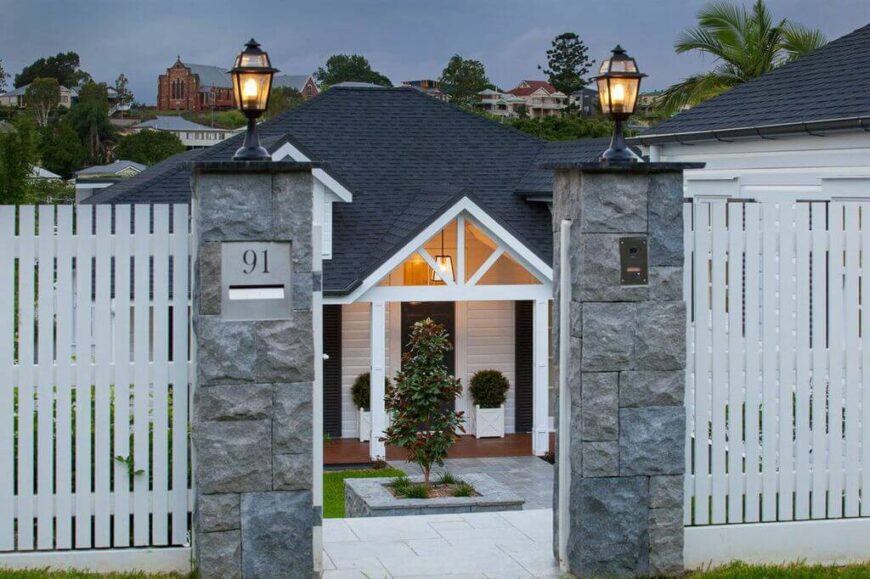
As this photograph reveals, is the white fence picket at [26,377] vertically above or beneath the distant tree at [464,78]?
beneath

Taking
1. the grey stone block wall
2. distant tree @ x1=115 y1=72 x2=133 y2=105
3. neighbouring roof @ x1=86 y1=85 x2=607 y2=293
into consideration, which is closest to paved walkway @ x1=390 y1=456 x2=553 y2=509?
neighbouring roof @ x1=86 y1=85 x2=607 y2=293

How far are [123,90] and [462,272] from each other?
107 meters

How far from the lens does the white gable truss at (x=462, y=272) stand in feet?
60.2

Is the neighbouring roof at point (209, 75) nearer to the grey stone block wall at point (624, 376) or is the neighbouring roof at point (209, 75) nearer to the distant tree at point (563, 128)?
→ the distant tree at point (563, 128)

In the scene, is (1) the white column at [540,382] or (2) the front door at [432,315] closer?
(1) the white column at [540,382]

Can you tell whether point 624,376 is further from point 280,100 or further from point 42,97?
point 42,97

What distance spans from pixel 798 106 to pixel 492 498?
565 centimetres

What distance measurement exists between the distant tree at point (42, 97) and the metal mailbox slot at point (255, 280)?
276ft

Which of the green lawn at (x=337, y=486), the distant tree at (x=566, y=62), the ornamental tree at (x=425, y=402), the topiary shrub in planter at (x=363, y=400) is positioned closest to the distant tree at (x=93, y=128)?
the distant tree at (x=566, y=62)

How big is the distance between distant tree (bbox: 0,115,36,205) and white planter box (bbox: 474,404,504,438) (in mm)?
7436

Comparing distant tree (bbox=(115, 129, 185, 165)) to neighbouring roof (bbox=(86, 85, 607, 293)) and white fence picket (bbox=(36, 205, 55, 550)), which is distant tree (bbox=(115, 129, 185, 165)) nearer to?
neighbouring roof (bbox=(86, 85, 607, 293))

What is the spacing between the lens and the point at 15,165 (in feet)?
57.6

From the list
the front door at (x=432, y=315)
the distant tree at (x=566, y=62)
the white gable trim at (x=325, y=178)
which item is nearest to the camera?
the white gable trim at (x=325, y=178)

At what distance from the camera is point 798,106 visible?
45.0 ft
